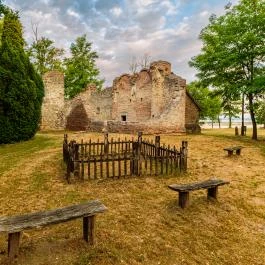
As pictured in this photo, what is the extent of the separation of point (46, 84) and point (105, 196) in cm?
2343

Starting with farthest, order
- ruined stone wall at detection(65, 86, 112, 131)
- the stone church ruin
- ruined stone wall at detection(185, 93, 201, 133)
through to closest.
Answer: ruined stone wall at detection(65, 86, 112, 131)
ruined stone wall at detection(185, 93, 201, 133)
the stone church ruin

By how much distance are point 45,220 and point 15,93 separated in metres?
13.7

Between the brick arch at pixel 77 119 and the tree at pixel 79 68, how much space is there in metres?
6.48

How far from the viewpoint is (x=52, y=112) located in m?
28.7

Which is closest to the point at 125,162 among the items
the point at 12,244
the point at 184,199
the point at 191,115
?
the point at 184,199

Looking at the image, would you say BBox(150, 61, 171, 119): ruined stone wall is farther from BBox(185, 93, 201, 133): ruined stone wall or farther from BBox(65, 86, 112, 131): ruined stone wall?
BBox(65, 86, 112, 131): ruined stone wall

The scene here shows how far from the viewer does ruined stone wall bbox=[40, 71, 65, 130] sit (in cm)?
2836

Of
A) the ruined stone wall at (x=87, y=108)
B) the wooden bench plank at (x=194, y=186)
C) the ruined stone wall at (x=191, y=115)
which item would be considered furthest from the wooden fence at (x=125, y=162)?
the ruined stone wall at (x=87, y=108)

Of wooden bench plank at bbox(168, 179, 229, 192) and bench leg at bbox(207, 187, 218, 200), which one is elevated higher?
wooden bench plank at bbox(168, 179, 229, 192)

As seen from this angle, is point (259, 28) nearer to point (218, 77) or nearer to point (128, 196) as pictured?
point (218, 77)

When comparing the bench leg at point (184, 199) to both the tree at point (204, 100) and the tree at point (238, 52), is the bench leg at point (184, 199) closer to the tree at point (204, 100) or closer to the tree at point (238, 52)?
the tree at point (238, 52)

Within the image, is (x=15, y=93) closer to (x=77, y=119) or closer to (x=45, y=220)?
(x=77, y=119)

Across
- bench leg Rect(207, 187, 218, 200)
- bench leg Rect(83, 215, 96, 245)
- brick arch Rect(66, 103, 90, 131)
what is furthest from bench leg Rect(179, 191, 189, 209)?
brick arch Rect(66, 103, 90, 131)

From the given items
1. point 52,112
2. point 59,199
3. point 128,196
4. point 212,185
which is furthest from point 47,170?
point 52,112
